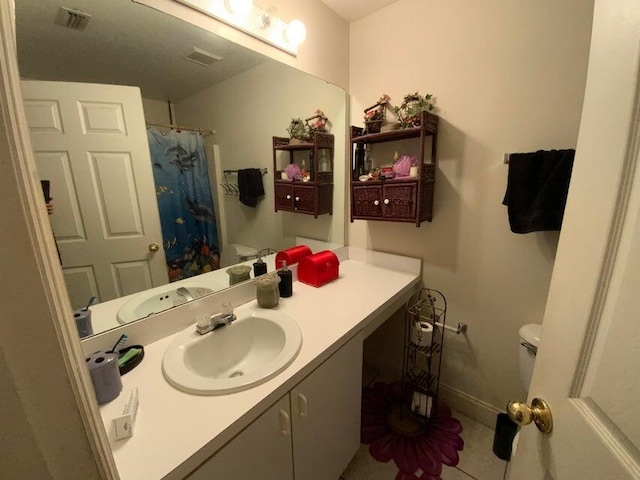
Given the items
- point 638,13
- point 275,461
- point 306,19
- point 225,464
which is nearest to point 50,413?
point 225,464

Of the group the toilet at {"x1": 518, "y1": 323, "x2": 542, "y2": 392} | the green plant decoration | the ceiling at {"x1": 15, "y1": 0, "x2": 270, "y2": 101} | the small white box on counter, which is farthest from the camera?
the green plant decoration

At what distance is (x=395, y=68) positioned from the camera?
1.51m

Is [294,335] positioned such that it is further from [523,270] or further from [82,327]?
[523,270]

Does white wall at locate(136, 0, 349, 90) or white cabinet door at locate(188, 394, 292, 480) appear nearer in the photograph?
white cabinet door at locate(188, 394, 292, 480)

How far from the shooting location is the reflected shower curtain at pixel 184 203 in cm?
106

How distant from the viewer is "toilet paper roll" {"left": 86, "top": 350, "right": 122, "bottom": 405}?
28.1 inches

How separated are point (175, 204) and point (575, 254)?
48.8 inches

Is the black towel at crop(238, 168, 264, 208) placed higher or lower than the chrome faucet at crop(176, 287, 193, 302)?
higher

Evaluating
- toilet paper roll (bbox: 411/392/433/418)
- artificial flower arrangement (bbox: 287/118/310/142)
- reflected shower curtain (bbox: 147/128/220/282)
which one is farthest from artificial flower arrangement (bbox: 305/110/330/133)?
toilet paper roll (bbox: 411/392/433/418)

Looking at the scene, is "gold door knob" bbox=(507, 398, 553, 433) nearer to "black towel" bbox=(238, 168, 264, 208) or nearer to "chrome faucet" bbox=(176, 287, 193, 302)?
"chrome faucet" bbox=(176, 287, 193, 302)

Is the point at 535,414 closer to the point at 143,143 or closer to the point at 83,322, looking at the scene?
the point at 83,322

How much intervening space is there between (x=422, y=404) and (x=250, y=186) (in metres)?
1.51

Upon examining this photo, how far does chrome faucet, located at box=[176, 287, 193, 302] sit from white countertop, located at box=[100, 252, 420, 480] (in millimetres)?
164

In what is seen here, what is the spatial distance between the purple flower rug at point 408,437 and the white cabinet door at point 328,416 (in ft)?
0.91
